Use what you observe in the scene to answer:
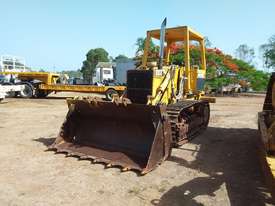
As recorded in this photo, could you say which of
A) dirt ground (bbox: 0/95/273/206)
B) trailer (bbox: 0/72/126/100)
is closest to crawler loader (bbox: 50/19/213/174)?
dirt ground (bbox: 0/95/273/206)

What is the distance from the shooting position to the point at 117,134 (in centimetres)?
588

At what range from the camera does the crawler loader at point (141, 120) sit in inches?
201

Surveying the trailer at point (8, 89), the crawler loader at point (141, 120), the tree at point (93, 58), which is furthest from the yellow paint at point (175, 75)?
the tree at point (93, 58)

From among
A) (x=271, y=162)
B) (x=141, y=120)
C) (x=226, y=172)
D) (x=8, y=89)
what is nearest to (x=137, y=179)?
(x=141, y=120)

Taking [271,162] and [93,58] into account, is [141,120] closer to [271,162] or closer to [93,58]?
[271,162]

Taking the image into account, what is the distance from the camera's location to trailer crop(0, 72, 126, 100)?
18047 mm

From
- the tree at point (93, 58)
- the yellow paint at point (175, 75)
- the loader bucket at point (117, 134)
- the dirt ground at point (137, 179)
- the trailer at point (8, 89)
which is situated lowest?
the dirt ground at point (137, 179)

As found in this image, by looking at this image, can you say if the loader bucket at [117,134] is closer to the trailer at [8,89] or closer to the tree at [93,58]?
the trailer at [8,89]

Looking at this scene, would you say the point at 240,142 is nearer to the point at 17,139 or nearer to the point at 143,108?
the point at 143,108

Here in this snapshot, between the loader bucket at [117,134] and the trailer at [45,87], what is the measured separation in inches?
458

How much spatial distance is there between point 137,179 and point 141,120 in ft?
4.42

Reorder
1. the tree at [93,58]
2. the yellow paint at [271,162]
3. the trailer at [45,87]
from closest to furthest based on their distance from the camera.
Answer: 1. the yellow paint at [271,162]
2. the trailer at [45,87]
3. the tree at [93,58]

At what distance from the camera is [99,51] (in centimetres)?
7888

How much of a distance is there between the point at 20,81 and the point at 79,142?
14858 millimetres
